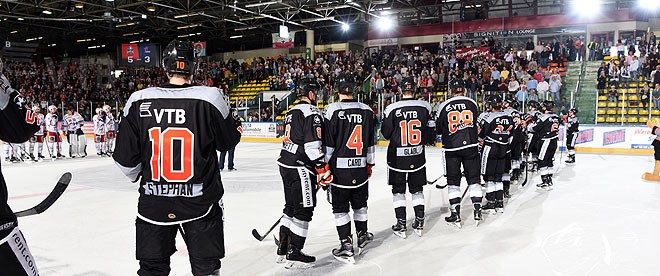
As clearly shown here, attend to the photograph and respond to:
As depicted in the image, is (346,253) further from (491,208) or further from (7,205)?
(491,208)

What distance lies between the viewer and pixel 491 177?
610cm

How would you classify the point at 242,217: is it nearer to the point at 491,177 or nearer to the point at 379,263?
the point at 379,263

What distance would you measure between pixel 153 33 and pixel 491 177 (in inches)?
1131

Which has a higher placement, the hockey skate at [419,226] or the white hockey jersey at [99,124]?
the white hockey jersey at [99,124]

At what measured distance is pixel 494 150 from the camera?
6180 millimetres

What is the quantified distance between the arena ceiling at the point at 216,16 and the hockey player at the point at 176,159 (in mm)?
18157

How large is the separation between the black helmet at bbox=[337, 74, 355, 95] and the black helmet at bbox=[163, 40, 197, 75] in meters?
1.82

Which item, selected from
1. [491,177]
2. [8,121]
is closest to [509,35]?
[491,177]

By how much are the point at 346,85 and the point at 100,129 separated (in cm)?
1201

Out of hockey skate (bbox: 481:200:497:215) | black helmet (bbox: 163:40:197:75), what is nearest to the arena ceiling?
hockey skate (bbox: 481:200:497:215)

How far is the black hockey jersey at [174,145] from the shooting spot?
2389 millimetres

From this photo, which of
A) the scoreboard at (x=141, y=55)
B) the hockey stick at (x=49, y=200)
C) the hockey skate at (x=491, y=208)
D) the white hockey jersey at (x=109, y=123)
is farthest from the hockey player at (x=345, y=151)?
the scoreboard at (x=141, y=55)

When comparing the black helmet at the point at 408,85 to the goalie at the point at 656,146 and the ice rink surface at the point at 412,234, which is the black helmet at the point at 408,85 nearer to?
the ice rink surface at the point at 412,234

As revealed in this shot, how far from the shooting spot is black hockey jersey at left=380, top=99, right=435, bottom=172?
482 centimetres
